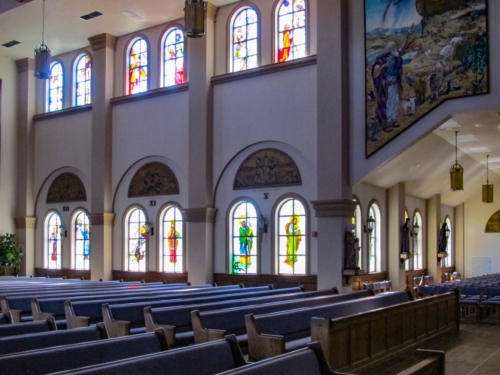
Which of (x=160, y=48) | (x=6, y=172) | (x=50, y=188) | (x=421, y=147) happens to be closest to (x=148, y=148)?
(x=160, y=48)

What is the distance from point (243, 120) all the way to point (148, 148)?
3.35 m

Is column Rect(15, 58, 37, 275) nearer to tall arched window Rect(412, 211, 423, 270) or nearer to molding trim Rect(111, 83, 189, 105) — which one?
molding trim Rect(111, 83, 189, 105)

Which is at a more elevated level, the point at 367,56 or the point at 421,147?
the point at 367,56

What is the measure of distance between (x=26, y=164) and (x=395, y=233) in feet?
39.4

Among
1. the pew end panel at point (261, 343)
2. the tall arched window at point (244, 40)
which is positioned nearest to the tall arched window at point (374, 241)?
the tall arched window at point (244, 40)

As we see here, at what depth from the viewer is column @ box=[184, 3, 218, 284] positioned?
1549cm

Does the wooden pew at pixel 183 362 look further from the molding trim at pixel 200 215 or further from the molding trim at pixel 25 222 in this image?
the molding trim at pixel 25 222

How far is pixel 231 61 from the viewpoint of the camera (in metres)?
15.9

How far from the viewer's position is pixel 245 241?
601 inches

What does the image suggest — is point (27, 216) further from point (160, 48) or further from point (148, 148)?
point (160, 48)

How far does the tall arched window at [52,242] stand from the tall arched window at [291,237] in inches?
323

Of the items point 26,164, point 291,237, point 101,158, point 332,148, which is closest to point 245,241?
point 291,237

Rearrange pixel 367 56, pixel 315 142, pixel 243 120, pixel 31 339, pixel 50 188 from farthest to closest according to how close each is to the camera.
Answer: pixel 50 188, pixel 243 120, pixel 315 142, pixel 367 56, pixel 31 339

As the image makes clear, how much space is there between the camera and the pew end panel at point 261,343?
595 cm
